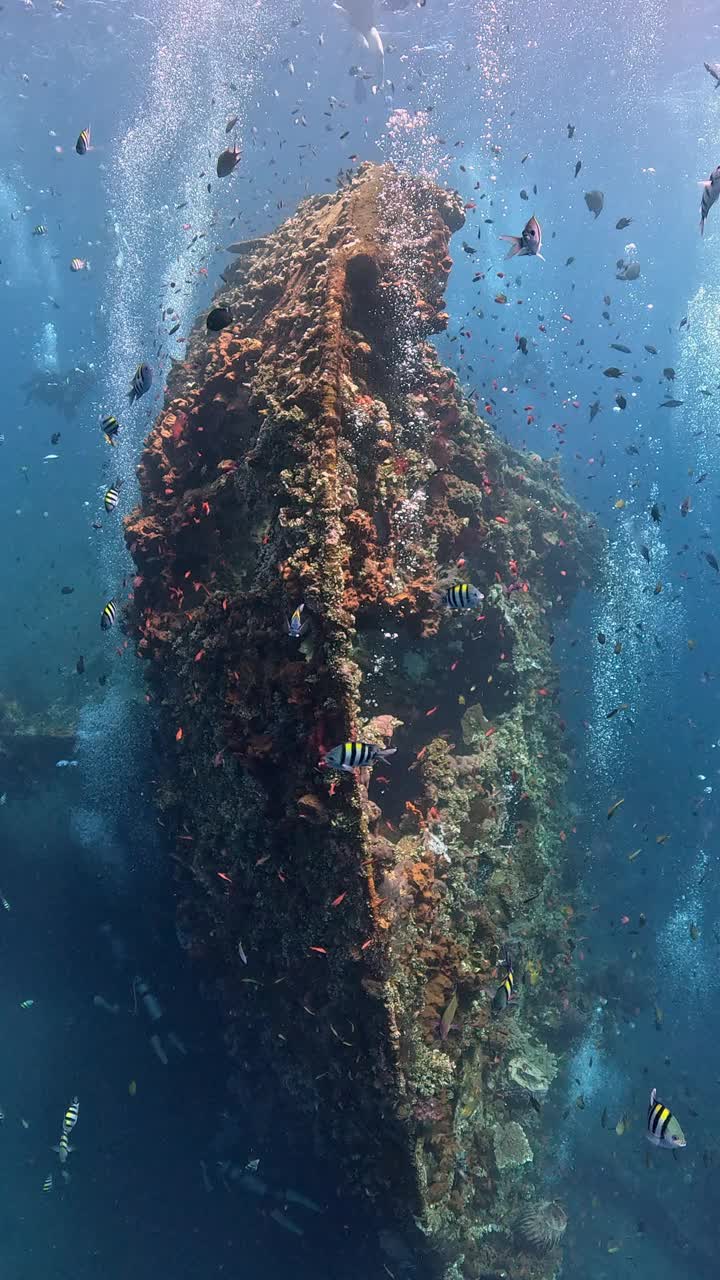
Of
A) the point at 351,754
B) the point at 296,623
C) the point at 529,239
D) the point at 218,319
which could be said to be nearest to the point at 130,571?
the point at 218,319

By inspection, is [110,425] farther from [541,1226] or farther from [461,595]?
[541,1226]

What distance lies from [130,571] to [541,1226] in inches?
814

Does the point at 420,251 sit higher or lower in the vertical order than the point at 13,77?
lower

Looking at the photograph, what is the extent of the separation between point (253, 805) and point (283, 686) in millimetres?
1471

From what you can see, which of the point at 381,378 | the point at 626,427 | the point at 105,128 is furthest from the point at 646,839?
the point at 626,427

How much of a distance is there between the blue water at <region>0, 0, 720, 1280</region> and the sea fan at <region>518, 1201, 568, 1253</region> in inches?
68.2

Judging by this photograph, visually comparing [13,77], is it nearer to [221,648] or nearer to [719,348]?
[221,648]

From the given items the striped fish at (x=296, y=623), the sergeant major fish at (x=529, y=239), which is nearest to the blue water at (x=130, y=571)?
the striped fish at (x=296, y=623)

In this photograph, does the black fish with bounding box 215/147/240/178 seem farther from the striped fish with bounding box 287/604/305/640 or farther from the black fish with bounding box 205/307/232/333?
the striped fish with bounding box 287/604/305/640

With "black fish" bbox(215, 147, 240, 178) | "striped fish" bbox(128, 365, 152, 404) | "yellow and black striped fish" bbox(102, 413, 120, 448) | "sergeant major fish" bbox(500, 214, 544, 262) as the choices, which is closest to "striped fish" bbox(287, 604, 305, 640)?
"striped fish" bbox(128, 365, 152, 404)

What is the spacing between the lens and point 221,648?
5.70 m

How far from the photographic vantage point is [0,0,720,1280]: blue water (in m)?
11.3

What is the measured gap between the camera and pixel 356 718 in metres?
4.56

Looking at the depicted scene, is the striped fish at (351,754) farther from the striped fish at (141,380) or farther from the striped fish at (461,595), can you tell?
the striped fish at (141,380)
